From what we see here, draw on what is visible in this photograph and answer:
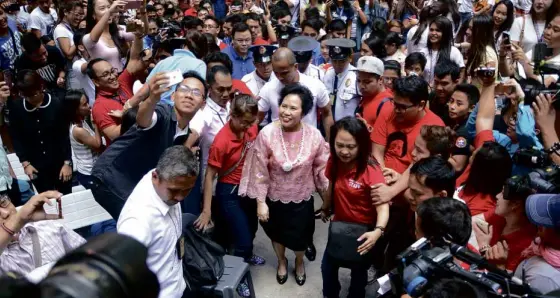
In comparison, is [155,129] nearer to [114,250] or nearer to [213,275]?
[213,275]

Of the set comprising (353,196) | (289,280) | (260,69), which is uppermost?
(260,69)

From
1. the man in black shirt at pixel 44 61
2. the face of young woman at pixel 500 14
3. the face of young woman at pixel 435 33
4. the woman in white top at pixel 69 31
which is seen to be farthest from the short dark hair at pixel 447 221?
the woman in white top at pixel 69 31

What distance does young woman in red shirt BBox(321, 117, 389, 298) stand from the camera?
121 inches

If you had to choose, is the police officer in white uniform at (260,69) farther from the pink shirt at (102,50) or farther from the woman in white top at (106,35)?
the pink shirt at (102,50)

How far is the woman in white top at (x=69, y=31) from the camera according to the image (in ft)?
19.4

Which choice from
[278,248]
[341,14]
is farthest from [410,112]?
[341,14]

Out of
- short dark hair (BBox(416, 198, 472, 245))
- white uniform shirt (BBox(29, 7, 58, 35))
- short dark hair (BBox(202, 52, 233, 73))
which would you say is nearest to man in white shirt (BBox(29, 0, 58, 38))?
white uniform shirt (BBox(29, 7, 58, 35))

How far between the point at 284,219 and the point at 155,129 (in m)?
1.22

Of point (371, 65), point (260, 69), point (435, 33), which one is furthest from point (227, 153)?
point (435, 33)

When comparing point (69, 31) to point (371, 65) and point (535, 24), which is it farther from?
point (535, 24)

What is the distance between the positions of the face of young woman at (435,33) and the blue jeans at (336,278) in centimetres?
297

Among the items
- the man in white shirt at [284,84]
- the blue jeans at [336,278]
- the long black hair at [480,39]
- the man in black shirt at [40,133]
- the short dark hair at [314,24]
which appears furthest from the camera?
the short dark hair at [314,24]

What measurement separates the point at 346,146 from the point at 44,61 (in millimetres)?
4047

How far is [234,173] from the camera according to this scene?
3729 millimetres
